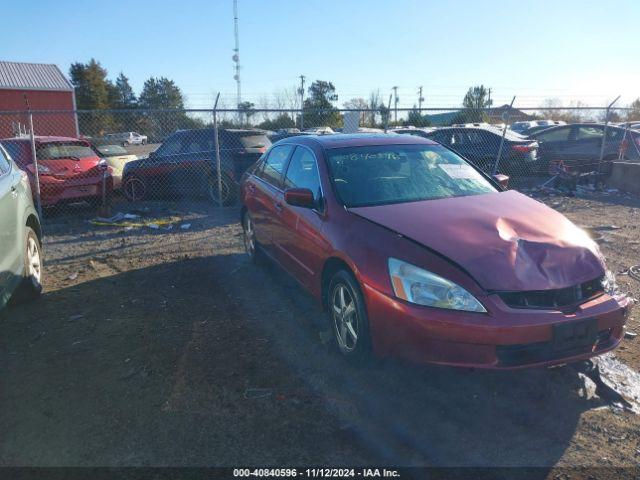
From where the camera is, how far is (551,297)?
2.94 m

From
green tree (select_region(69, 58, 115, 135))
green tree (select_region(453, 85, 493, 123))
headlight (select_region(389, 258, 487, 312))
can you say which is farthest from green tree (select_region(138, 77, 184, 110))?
headlight (select_region(389, 258, 487, 312))

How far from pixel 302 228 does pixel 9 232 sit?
102 inches

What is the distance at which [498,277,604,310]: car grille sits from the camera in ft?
9.48

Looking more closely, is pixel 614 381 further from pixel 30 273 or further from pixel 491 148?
pixel 491 148

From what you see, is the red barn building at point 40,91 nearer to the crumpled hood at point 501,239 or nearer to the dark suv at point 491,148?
the dark suv at point 491,148

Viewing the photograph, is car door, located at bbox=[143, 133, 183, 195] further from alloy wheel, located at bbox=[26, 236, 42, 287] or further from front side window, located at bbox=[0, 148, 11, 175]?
front side window, located at bbox=[0, 148, 11, 175]

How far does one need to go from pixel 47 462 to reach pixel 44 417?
1.64 feet

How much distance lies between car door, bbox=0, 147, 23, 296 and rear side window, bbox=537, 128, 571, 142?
42.3 feet

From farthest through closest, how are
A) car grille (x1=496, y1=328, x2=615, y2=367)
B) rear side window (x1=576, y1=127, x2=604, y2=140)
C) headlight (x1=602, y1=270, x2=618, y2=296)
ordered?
rear side window (x1=576, y1=127, x2=604, y2=140)
headlight (x1=602, y1=270, x2=618, y2=296)
car grille (x1=496, y1=328, x2=615, y2=367)

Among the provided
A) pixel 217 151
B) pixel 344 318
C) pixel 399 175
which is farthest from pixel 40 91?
pixel 344 318

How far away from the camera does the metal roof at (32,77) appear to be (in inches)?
1431

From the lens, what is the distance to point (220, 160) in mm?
9938

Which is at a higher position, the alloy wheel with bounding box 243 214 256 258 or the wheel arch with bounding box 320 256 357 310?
the wheel arch with bounding box 320 256 357 310

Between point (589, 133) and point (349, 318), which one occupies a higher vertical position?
point (589, 133)
